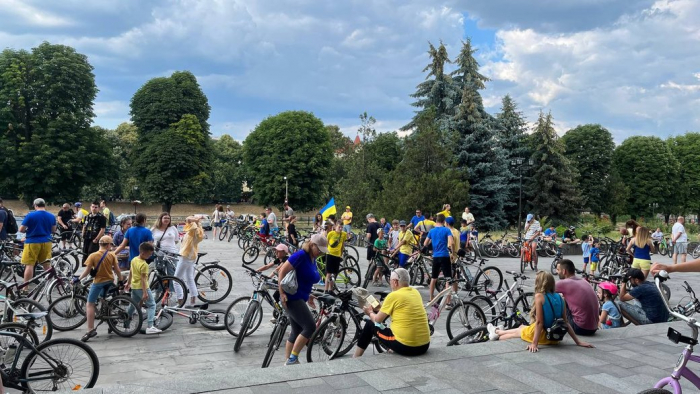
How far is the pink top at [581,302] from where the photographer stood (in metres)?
6.96

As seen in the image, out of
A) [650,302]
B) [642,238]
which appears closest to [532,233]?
[642,238]

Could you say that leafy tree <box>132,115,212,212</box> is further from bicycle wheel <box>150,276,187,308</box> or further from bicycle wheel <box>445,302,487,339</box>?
bicycle wheel <box>445,302,487,339</box>

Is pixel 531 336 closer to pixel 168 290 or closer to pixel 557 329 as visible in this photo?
pixel 557 329

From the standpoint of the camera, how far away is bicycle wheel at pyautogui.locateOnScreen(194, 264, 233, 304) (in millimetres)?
10641

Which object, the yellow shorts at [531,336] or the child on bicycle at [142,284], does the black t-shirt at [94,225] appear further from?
the yellow shorts at [531,336]

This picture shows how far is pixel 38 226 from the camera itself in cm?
1063

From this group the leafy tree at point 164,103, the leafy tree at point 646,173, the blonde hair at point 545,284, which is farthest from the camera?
the leafy tree at point 646,173

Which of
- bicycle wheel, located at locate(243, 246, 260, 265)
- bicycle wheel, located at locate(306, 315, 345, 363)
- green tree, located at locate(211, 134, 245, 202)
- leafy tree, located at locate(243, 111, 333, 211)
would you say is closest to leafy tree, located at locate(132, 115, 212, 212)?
leafy tree, located at locate(243, 111, 333, 211)

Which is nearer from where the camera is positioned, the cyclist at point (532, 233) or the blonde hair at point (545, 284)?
the blonde hair at point (545, 284)

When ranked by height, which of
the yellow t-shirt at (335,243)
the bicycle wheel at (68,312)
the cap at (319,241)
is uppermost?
the cap at (319,241)

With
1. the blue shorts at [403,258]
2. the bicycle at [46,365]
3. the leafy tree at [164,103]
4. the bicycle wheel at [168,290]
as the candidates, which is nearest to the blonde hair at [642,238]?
the blue shorts at [403,258]

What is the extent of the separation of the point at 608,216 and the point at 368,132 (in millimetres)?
26526

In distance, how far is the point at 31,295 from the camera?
8.90 metres

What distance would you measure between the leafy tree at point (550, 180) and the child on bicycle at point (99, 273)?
36337mm
